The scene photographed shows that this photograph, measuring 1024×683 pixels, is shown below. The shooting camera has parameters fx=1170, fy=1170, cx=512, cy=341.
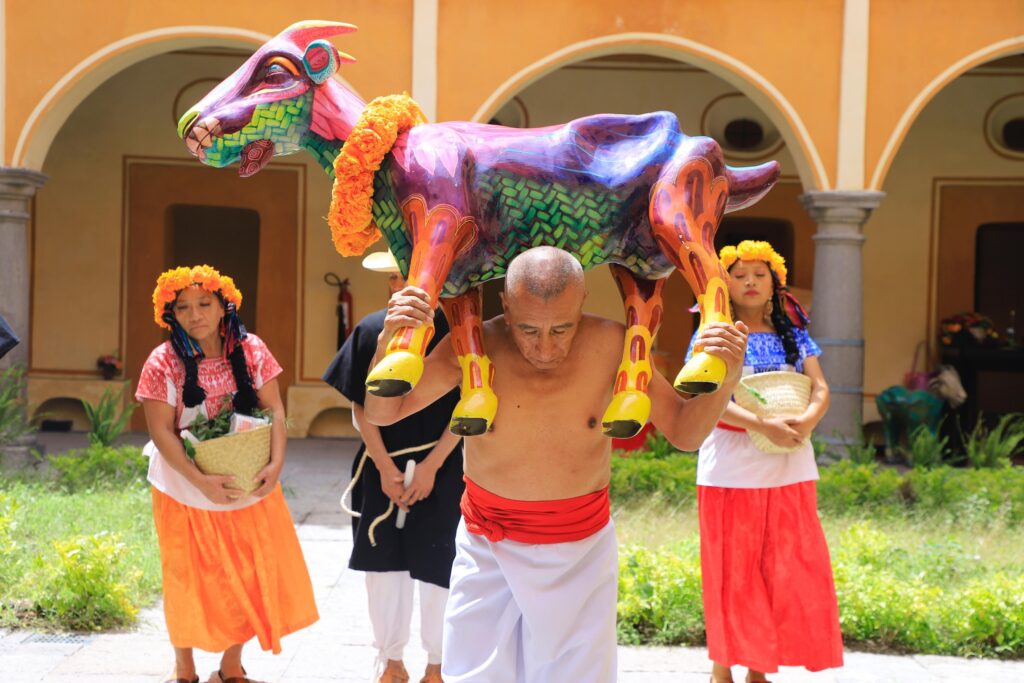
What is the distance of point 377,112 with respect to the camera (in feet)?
10.1

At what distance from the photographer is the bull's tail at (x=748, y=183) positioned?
10.3 ft

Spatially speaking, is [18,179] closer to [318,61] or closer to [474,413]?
[318,61]

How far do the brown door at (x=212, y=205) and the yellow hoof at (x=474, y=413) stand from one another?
10089mm

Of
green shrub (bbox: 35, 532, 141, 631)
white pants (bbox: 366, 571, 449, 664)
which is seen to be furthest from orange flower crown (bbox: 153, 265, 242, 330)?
green shrub (bbox: 35, 532, 141, 631)

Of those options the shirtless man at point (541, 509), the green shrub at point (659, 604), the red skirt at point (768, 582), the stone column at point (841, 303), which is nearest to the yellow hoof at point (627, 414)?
the shirtless man at point (541, 509)

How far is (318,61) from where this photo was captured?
3.15m

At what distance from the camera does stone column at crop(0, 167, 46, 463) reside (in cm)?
990

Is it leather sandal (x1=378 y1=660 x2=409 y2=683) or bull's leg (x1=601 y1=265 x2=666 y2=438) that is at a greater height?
bull's leg (x1=601 y1=265 x2=666 y2=438)

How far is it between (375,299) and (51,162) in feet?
12.5

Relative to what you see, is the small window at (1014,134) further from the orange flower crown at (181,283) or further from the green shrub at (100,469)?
the orange flower crown at (181,283)

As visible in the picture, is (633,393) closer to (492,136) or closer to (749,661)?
(492,136)

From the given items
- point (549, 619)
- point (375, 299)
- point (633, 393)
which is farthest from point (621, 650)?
point (375, 299)

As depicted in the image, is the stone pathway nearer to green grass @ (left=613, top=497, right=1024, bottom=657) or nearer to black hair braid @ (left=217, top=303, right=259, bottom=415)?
green grass @ (left=613, top=497, right=1024, bottom=657)

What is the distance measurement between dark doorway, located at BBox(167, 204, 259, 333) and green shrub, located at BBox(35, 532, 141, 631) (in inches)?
469
